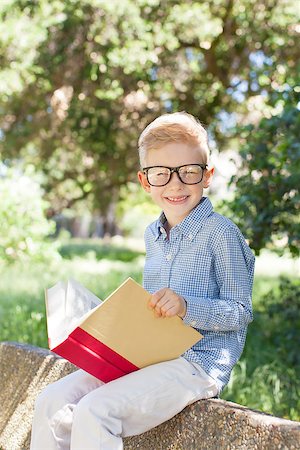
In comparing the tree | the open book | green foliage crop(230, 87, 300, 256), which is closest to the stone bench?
the open book

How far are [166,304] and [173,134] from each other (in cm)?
65

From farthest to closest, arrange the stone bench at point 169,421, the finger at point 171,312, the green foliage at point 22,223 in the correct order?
the green foliage at point 22,223, the finger at point 171,312, the stone bench at point 169,421

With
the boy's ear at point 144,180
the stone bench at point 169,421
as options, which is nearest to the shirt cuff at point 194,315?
the stone bench at point 169,421

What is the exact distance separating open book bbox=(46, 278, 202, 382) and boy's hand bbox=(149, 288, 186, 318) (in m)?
0.02

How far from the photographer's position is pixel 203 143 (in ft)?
8.89

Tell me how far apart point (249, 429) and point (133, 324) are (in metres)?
0.48

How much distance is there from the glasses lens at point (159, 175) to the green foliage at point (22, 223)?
9.26 meters

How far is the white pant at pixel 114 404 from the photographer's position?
2.26 meters

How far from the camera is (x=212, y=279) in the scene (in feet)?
8.65

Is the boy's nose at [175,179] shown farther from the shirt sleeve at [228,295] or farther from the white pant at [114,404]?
the white pant at [114,404]

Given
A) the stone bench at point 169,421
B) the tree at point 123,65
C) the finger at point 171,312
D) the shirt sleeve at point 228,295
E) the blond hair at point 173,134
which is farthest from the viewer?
Result: the tree at point 123,65

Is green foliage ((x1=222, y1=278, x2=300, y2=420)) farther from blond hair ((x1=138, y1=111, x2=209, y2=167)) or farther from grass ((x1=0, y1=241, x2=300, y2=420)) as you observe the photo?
blond hair ((x1=138, y1=111, x2=209, y2=167))

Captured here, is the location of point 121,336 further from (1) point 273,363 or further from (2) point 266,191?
(2) point 266,191

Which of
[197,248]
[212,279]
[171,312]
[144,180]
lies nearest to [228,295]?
[212,279]
